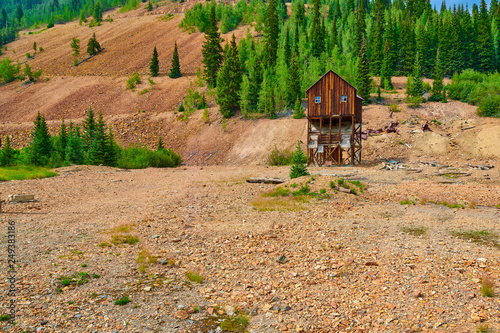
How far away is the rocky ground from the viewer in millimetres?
6500

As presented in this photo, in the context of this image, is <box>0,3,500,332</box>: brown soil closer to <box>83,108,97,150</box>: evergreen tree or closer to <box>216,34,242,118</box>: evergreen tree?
<box>83,108,97,150</box>: evergreen tree

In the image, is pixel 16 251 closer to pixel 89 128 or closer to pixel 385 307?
pixel 385 307

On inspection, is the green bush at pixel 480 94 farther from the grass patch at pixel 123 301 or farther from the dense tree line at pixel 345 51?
the grass patch at pixel 123 301

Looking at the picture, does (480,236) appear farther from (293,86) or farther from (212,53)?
(212,53)

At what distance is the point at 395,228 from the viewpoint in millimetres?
12328

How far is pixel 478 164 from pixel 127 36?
365ft

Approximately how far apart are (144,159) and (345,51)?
64.3m

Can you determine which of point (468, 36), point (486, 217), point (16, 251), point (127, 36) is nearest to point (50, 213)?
point (16, 251)

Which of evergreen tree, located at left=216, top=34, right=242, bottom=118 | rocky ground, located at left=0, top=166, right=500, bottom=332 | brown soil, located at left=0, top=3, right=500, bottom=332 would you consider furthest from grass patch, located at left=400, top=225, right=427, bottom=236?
evergreen tree, located at left=216, top=34, right=242, bottom=118

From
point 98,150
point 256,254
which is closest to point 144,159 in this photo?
point 98,150

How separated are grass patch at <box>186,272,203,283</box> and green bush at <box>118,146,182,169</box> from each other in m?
30.7

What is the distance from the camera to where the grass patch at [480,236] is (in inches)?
414

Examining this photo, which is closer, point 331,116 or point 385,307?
point 385,307

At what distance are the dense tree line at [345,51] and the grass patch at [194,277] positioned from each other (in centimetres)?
4465
